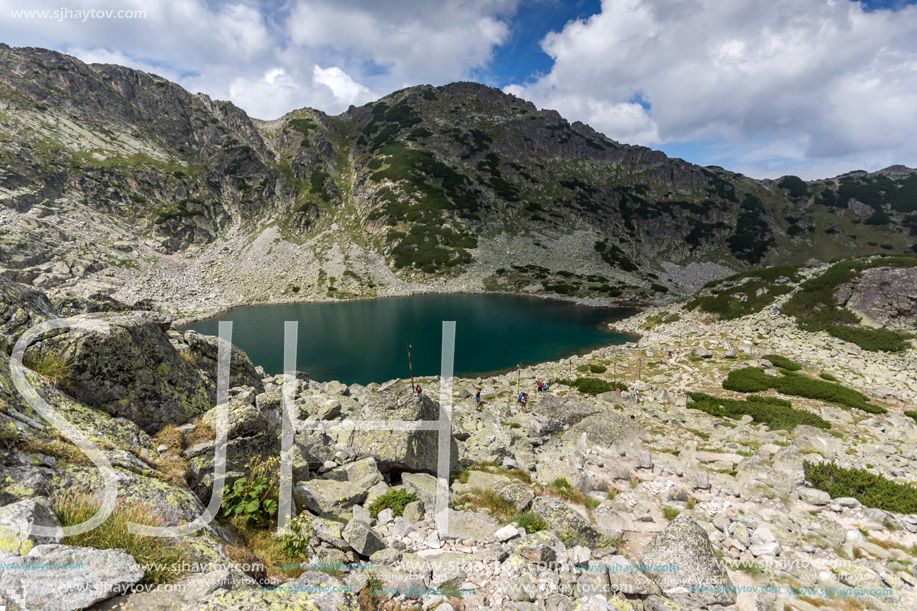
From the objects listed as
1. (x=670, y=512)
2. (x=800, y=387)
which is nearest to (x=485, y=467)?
(x=670, y=512)

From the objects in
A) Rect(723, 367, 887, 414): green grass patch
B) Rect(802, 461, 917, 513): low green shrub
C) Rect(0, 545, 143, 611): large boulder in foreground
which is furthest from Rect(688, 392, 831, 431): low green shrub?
Rect(0, 545, 143, 611): large boulder in foreground

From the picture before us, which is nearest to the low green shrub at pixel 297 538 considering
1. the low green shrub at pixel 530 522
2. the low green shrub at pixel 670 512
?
the low green shrub at pixel 530 522

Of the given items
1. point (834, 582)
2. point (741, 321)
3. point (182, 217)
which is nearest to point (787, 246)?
point (741, 321)

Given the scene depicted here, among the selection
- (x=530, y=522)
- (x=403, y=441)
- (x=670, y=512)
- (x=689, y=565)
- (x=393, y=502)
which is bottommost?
(x=670, y=512)

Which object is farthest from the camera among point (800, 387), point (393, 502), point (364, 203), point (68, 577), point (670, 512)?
point (364, 203)

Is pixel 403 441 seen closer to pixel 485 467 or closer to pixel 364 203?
pixel 485 467

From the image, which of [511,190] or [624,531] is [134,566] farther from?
[511,190]

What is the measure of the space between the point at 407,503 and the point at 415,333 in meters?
48.1

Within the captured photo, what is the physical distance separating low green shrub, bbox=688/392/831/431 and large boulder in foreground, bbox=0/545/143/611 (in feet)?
87.1

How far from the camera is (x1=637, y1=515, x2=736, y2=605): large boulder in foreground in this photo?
705 cm

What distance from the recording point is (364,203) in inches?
5108

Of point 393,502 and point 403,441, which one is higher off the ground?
point 403,441

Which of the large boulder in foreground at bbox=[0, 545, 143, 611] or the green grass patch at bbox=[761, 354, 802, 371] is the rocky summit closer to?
the large boulder in foreground at bbox=[0, 545, 143, 611]

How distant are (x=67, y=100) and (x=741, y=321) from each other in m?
208
